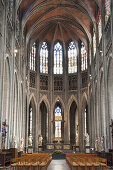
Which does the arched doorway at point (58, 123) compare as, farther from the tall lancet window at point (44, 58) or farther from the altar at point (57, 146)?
the tall lancet window at point (44, 58)

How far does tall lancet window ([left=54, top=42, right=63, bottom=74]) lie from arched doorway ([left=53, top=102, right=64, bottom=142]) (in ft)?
20.7

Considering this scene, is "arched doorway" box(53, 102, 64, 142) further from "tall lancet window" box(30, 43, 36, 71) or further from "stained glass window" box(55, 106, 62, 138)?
"tall lancet window" box(30, 43, 36, 71)

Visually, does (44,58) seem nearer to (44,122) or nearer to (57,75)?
(57,75)

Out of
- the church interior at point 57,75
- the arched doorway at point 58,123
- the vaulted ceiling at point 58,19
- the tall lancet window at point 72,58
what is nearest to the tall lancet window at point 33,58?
the church interior at point 57,75

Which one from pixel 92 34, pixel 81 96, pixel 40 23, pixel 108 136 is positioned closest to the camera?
pixel 108 136

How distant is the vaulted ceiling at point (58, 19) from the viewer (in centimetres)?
3678

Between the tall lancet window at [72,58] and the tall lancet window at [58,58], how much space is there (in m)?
1.54

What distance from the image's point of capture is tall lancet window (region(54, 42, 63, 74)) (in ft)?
160

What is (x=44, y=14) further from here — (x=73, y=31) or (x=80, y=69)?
(x=80, y=69)

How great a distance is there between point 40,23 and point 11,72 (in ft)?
59.6

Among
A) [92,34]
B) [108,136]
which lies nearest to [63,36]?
[92,34]

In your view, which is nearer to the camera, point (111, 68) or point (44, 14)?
point (111, 68)

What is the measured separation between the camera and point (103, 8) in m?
29.4

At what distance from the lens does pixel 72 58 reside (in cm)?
4872
